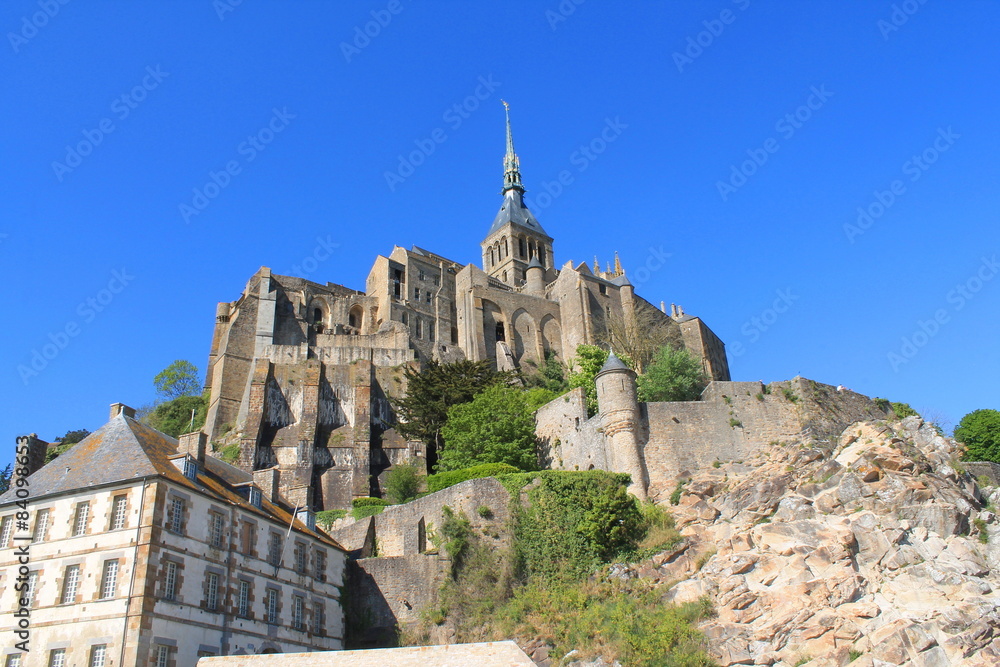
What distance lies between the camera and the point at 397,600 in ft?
99.1

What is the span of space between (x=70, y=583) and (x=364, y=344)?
3030 centimetres

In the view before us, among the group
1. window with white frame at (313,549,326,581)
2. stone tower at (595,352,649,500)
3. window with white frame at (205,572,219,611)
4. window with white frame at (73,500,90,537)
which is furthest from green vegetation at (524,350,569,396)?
window with white frame at (73,500,90,537)

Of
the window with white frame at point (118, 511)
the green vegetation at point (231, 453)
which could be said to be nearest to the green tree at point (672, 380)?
the green vegetation at point (231, 453)

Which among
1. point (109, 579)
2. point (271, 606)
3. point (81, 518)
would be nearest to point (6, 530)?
point (81, 518)

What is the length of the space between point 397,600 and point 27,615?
1206 cm

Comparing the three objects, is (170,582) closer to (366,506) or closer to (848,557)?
(366,506)

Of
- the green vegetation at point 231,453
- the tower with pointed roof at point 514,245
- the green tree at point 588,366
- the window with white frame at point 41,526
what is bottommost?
the window with white frame at point 41,526

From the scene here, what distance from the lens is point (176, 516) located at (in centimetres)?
2444

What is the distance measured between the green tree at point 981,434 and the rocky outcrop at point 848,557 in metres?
15.0

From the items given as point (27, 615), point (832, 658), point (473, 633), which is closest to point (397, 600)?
point (473, 633)

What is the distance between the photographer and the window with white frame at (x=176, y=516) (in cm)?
2417

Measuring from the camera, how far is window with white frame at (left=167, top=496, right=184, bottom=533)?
24172 millimetres

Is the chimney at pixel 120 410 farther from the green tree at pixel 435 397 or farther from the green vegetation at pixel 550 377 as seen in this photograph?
the green vegetation at pixel 550 377

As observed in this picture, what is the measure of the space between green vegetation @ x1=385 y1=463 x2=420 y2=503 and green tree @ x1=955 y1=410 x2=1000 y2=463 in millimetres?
27908
